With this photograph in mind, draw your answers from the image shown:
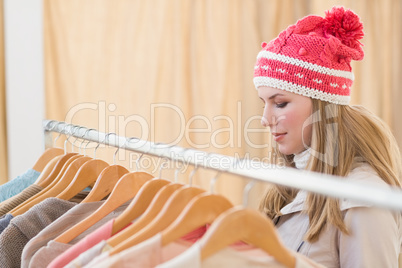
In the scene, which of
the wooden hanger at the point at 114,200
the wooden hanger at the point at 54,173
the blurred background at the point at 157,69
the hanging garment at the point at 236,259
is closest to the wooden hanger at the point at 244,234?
the hanging garment at the point at 236,259

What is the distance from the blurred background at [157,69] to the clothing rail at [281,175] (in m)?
1.22

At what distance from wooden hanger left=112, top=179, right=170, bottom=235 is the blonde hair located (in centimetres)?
55

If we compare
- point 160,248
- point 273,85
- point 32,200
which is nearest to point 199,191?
point 160,248

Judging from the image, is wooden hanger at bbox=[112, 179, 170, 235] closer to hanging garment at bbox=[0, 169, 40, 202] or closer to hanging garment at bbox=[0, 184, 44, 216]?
hanging garment at bbox=[0, 184, 44, 216]

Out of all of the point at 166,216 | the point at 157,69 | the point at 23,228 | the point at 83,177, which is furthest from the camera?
the point at 157,69

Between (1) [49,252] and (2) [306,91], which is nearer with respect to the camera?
(1) [49,252]

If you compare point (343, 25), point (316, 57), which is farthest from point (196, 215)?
point (343, 25)

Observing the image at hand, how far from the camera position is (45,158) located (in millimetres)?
1540

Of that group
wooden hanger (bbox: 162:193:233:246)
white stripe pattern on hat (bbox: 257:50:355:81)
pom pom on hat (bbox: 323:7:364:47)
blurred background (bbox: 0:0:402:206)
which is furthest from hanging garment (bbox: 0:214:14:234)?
blurred background (bbox: 0:0:402:206)

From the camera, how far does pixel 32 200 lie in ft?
3.98

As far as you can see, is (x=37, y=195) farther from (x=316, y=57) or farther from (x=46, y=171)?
(x=316, y=57)

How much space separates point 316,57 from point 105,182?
0.73 meters

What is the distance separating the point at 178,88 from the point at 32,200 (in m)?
1.51

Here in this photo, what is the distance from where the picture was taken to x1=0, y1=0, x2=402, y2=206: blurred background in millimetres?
2334
